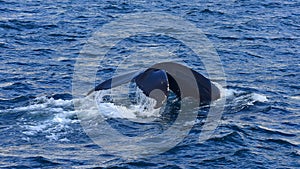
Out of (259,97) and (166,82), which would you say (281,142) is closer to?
(166,82)

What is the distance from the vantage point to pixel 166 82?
14.7 metres

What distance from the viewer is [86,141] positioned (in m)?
14.5

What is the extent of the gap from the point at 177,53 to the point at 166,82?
8.27 m

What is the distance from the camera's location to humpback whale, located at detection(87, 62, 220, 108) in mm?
14555

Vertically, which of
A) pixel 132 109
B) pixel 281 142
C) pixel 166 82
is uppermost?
pixel 166 82

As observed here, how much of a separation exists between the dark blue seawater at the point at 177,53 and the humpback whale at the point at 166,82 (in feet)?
2.20

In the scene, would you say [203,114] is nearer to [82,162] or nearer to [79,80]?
[82,162]

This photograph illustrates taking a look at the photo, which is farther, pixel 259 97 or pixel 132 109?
pixel 259 97

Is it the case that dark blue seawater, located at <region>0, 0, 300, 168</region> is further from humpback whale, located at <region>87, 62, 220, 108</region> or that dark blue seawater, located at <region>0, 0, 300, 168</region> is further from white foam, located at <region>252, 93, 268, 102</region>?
humpback whale, located at <region>87, 62, 220, 108</region>

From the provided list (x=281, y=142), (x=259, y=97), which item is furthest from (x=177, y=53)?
→ (x=281, y=142)

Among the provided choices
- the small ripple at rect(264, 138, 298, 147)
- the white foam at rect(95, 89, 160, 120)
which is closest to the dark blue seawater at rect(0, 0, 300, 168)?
the small ripple at rect(264, 138, 298, 147)

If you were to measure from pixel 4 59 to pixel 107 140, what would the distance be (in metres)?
8.06

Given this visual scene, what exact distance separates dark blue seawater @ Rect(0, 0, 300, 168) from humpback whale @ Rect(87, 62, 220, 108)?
0.67m

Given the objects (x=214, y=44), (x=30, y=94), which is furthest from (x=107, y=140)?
(x=214, y=44)
